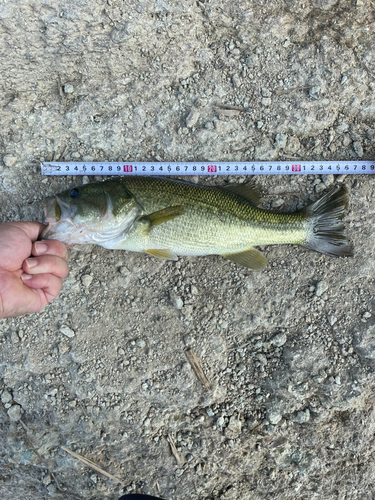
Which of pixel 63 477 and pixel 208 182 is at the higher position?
pixel 208 182

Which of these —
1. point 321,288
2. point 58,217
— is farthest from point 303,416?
point 58,217

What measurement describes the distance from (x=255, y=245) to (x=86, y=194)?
62.1 inches

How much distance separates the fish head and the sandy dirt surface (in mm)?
482

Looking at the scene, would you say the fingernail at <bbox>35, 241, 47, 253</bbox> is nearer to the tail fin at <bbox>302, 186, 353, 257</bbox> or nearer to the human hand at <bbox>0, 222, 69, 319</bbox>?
the human hand at <bbox>0, 222, 69, 319</bbox>

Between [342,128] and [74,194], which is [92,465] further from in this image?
[342,128]

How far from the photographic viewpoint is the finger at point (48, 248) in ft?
9.89

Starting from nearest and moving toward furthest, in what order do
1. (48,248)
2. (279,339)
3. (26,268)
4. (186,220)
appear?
(26,268), (48,248), (186,220), (279,339)

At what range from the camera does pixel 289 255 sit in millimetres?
3639

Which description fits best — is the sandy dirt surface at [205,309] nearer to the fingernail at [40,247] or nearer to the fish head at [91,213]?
the fish head at [91,213]

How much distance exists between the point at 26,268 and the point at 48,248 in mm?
232

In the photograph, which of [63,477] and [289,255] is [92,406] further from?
[289,255]

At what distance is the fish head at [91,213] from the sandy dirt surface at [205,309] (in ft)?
1.58

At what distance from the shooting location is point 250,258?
3.47 metres

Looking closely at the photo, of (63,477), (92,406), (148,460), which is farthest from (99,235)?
(63,477)
